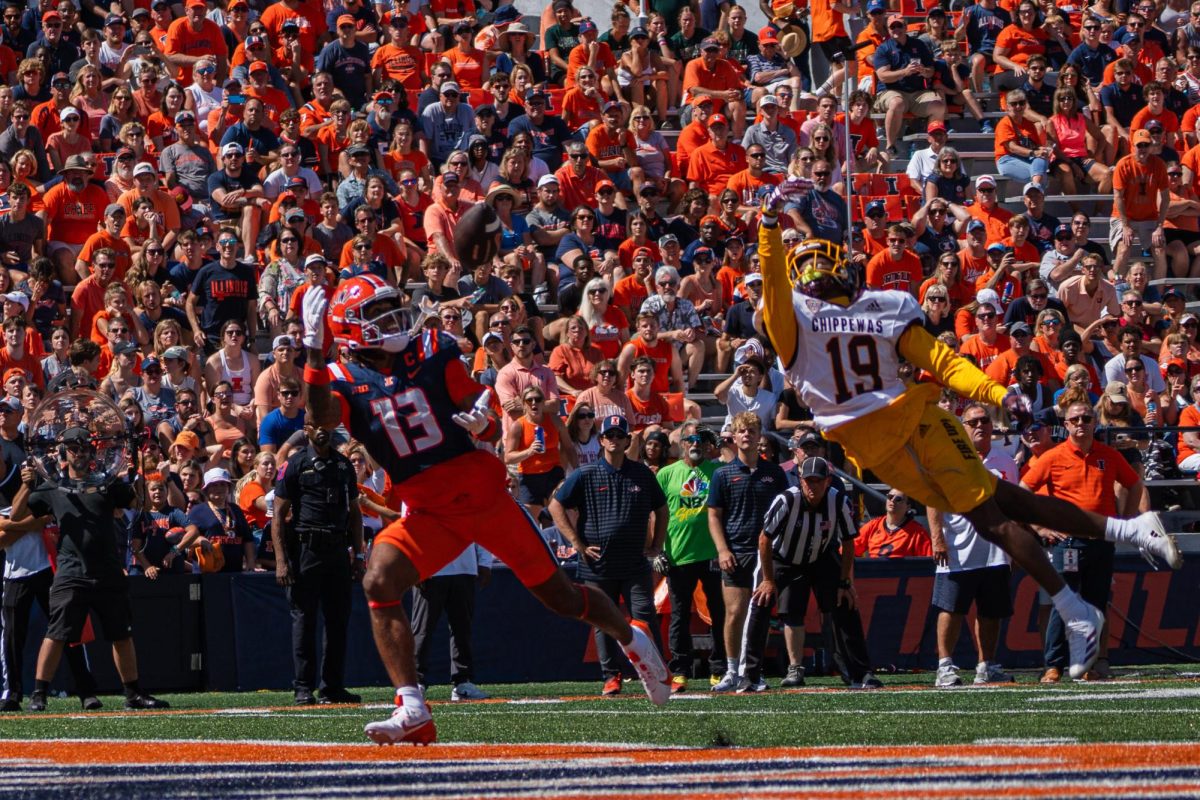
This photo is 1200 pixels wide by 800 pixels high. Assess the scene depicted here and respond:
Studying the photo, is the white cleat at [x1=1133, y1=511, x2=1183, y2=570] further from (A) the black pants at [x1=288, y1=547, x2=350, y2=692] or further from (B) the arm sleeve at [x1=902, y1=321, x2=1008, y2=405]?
(A) the black pants at [x1=288, y1=547, x2=350, y2=692]

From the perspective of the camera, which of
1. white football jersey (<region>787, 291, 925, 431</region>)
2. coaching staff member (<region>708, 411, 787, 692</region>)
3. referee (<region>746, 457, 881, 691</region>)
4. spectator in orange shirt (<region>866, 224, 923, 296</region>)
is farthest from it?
spectator in orange shirt (<region>866, 224, 923, 296</region>)

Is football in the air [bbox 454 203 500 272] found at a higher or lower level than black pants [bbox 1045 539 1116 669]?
higher

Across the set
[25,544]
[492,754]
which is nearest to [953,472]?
[492,754]

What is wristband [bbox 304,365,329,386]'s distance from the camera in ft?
24.0

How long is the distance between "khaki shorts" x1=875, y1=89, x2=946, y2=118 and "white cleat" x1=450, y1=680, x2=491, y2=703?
9842mm

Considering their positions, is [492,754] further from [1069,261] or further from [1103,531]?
[1069,261]

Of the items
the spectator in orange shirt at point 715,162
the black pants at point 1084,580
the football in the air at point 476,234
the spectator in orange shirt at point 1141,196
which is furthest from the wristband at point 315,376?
the spectator in orange shirt at point 1141,196

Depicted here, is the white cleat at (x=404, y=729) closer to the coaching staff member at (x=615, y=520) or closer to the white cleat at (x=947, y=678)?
the white cleat at (x=947, y=678)

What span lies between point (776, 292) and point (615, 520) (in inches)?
183

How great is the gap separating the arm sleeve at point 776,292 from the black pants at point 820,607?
4.25 metres

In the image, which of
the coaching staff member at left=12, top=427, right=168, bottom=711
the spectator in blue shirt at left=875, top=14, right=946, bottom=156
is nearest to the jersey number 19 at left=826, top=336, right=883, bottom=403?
the coaching staff member at left=12, top=427, right=168, bottom=711

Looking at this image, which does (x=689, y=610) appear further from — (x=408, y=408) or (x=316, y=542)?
(x=408, y=408)

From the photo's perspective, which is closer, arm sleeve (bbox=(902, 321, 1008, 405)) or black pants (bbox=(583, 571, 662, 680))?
arm sleeve (bbox=(902, 321, 1008, 405))

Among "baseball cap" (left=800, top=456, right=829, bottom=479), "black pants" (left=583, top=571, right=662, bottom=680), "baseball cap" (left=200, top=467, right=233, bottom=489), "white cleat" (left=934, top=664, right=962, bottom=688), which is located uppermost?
"baseball cap" (left=200, top=467, right=233, bottom=489)
